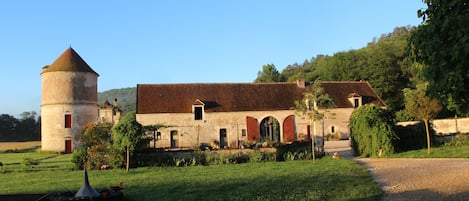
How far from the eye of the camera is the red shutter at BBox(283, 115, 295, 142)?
107ft

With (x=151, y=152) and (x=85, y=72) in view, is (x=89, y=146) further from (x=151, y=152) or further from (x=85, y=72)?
(x=85, y=72)

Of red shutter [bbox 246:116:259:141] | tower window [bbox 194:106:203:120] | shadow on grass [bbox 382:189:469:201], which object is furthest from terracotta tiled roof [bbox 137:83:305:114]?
shadow on grass [bbox 382:189:469:201]

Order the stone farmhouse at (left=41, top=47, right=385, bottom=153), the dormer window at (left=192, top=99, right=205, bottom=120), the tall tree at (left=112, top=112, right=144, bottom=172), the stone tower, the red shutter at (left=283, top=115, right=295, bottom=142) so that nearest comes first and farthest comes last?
the tall tree at (left=112, top=112, right=144, bottom=172)
the stone farmhouse at (left=41, top=47, right=385, bottom=153)
the dormer window at (left=192, top=99, right=205, bottom=120)
the red shutter at (left=283, top=115, right=295, bottom=142)
the stone tower

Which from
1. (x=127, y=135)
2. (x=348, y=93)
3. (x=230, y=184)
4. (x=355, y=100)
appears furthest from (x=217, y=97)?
(x=230, y=184)

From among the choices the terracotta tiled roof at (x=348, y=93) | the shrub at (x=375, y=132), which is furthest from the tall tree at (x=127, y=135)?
the terracotta tiled roof at (x=348, y=93)

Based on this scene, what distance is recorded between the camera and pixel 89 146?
1873 centimetres

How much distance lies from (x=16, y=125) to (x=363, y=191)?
72416mm

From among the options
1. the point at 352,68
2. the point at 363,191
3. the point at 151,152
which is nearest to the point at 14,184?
the point at 151,152

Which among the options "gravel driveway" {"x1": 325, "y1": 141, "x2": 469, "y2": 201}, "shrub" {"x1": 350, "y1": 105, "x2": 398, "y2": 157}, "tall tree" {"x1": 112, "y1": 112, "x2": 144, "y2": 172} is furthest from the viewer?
"shrub" {"x1": 350, "y1": 105, "x2": 398, "y2": 157}

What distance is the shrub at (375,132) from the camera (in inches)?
743

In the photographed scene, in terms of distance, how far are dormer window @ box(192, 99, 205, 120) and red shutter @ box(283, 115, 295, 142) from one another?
22.1 ft

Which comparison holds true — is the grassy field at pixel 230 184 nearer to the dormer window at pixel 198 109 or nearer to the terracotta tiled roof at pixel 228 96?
the dormer window at pixel 198 109

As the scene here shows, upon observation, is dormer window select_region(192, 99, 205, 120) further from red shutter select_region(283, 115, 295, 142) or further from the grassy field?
the grassy field

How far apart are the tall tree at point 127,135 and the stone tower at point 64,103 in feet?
→ 62.1
